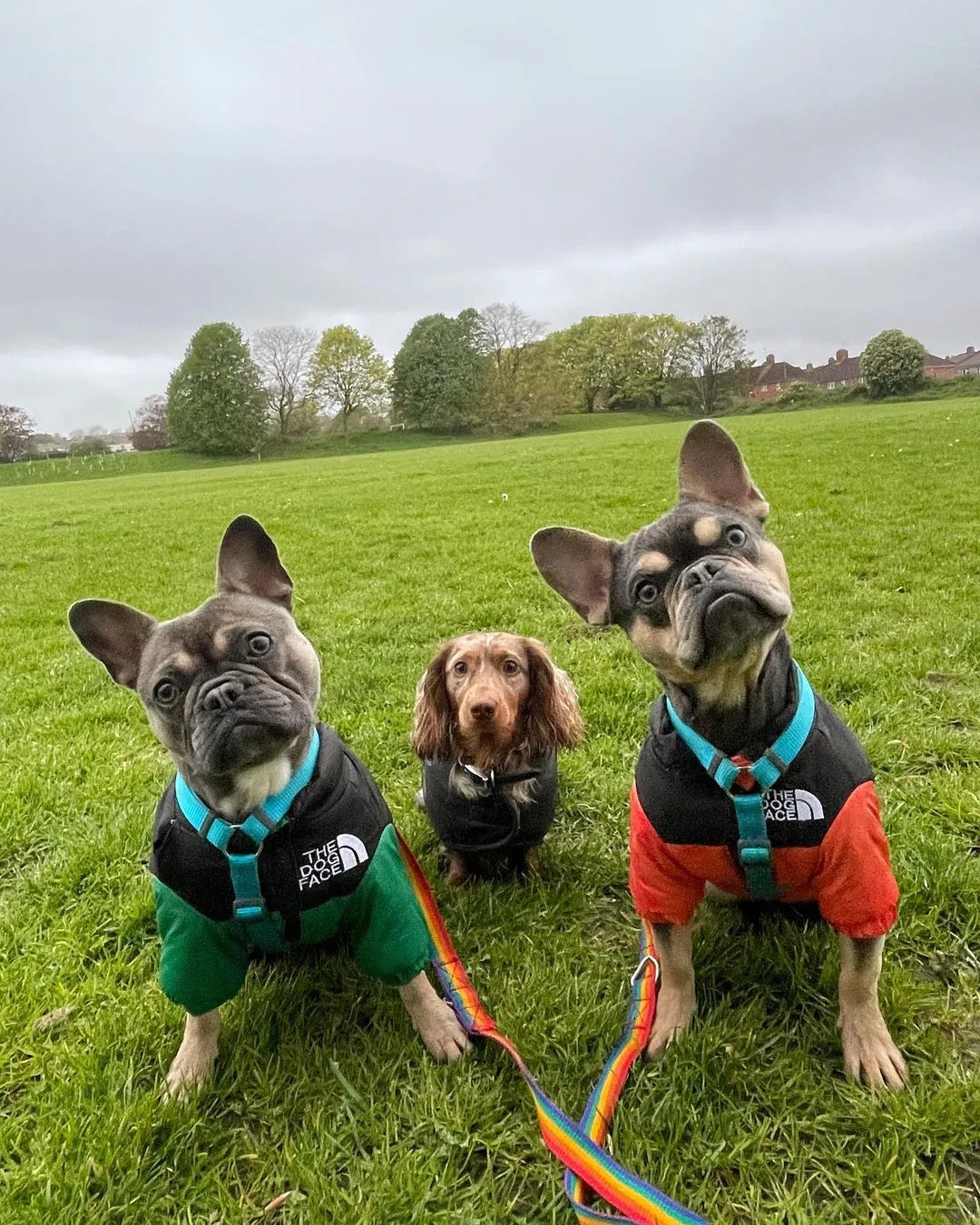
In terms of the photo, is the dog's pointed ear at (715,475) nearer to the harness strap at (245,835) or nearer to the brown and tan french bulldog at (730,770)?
the brown and tan french bulldog at (730,770)

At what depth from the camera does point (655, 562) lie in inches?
103

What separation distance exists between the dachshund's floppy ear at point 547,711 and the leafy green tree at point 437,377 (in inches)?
2429

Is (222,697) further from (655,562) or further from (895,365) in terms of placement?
(895,365)

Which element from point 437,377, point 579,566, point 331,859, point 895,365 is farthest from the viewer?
point 437,377

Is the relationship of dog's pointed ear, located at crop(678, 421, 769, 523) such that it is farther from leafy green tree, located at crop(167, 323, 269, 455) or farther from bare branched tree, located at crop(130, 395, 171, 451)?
bare branched tree, located at crop(130, 395, 171, 451)

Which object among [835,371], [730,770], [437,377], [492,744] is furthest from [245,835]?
[835,371]

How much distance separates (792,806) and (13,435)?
3476 inches

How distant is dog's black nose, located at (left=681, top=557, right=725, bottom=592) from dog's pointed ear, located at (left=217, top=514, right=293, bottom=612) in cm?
157

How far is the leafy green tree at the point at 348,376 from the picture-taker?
70.8 meters

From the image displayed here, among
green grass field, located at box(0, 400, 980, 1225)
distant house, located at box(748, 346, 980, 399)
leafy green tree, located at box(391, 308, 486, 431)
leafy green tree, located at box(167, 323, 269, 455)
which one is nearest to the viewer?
green grass field, located at box(0, 400, 980, 1225)

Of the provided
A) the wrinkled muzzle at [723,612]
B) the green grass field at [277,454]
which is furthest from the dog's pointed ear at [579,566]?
the green grass field at [277,454]

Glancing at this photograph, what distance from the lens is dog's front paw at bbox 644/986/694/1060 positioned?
8.71 ft

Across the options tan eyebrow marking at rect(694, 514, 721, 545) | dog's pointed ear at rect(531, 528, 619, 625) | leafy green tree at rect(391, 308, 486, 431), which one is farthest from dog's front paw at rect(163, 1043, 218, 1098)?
leafy green tree at rect(391, 308, 486, 431)

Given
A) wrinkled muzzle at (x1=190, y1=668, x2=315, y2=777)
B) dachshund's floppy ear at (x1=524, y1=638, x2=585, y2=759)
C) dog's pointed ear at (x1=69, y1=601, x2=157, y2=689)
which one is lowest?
dachshund's floppy ear at (x1=524, y1=638, x2=585, y2=759)
